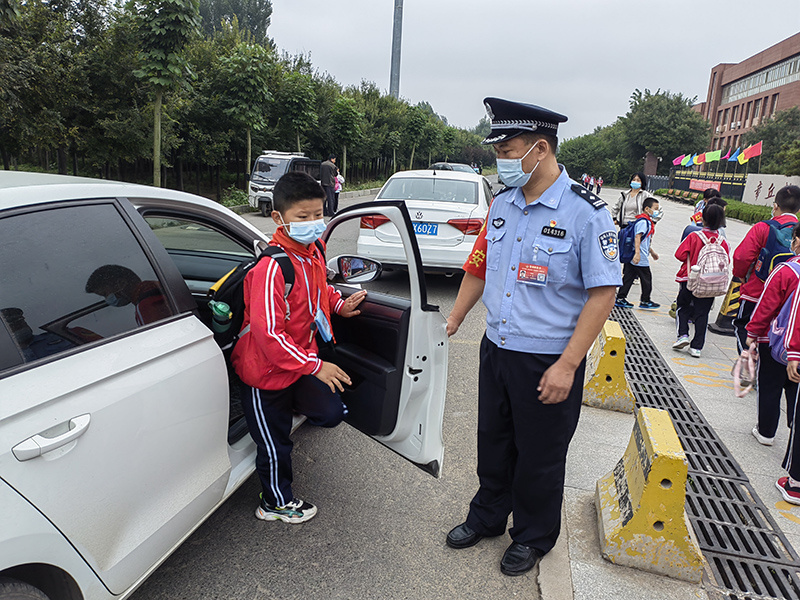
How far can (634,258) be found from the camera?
719 centimetres

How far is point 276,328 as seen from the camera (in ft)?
7.31

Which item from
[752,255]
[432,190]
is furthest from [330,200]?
[752,255]

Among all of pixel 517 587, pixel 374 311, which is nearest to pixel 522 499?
pixel 517 587

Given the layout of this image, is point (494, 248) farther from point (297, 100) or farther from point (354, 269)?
point (297, 100)

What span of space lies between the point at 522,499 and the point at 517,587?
1.22 feet

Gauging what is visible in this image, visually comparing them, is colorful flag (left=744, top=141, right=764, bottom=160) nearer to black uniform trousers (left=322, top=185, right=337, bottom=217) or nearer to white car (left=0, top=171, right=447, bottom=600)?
black uniform trousers (left=322, top=185, right=337, bottom=217)

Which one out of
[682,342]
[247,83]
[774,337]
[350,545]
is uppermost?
[247,83]

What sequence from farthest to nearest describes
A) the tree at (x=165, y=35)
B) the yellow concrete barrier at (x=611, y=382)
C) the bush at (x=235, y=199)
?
1. the bush at (x=235, y=199)
2. the tree at (x=165, y=35)
3. the yellow concrete barrier at (x=611, y=382)

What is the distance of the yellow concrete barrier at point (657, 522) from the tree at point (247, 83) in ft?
59.7

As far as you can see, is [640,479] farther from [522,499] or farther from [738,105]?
[738,105]

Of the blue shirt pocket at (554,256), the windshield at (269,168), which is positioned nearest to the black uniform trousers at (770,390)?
the blue shirt pocket at (554,256)

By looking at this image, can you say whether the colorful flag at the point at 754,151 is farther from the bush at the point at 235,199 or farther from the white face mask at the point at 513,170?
the white face mask at the point at 513,170

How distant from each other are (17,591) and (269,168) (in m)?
16.1

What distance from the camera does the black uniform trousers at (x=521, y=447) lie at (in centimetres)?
228
